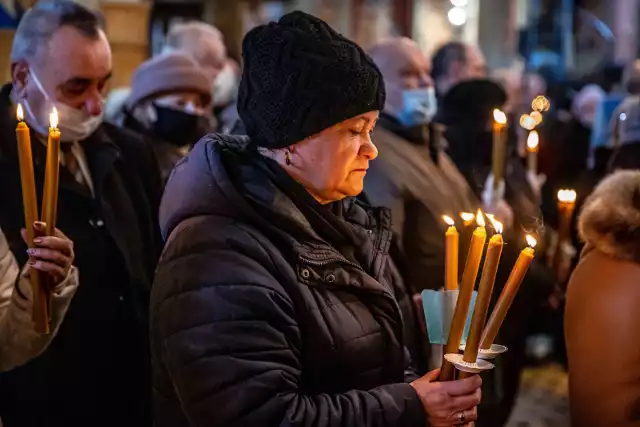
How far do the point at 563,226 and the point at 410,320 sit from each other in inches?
32.6

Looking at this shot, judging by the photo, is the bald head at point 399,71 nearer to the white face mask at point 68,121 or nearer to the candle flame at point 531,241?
the white face mask at point 68,121

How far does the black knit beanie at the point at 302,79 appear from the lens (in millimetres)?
1919

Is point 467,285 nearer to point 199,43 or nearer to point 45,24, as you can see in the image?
point 45,24

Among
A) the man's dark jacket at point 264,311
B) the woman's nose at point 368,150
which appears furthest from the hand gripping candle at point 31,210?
the woman's nose at point 368,150

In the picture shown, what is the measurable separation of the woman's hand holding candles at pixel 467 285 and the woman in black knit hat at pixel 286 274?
0.15 m

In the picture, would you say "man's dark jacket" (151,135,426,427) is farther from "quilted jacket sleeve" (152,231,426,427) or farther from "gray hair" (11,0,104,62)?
"gray hair" (11,0,104,62)

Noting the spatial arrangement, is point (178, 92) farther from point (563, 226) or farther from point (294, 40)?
point (294, 40)

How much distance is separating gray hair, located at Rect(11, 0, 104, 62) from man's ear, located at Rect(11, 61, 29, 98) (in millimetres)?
24

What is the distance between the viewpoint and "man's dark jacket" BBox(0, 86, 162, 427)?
2.73 m

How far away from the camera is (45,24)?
2.80 m

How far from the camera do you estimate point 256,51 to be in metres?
1.98

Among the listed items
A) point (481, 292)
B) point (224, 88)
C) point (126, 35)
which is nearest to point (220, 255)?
point (481, 292)

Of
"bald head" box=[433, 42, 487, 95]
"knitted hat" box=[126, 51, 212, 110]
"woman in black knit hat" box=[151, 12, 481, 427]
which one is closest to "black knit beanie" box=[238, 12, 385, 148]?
"woman in black knit hat" box=[151, 12, 481, 427]

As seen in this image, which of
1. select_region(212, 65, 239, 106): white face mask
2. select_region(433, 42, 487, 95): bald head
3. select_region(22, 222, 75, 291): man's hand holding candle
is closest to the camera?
select_region(22, 222, 75, 291): man's hand holding candle
